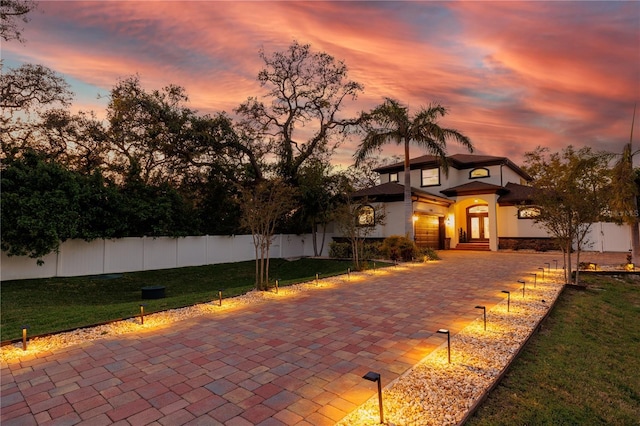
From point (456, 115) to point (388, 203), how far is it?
6.55 meters

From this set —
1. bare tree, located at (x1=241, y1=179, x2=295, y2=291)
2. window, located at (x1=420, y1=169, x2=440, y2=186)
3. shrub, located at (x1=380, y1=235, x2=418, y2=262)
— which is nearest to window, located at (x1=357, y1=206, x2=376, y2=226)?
shrub, located at (x1=380, y1=235, x2=418, y2=262)

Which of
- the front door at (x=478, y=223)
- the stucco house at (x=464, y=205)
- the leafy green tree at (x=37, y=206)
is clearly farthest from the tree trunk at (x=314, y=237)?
the leafy green tree at (x=37, y=206)

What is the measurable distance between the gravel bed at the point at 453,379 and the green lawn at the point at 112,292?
5.56 m

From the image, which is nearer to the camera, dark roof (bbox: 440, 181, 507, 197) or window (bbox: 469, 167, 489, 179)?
dark roof (bbox: 440, 181, 507, 197)

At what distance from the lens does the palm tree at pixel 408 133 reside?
56.1 feet

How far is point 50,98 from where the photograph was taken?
16531mm

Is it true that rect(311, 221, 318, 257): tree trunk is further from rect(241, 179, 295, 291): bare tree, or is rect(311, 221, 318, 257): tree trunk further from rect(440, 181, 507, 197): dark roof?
rect(241, 179, 295, 291): bare tree

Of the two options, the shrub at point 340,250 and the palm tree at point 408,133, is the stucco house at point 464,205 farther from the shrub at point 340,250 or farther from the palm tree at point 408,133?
the palm tree at point 408,133

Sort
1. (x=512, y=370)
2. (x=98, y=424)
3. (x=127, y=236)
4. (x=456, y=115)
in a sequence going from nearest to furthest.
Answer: (x=98, y=424), (x=512, y=370), (x=127, y=236), (x=456, y=115)

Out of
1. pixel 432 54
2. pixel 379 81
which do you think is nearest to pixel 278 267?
pixel 379 81

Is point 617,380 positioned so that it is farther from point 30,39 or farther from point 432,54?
point 30,39

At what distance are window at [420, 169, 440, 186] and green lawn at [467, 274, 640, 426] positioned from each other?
18.2 m

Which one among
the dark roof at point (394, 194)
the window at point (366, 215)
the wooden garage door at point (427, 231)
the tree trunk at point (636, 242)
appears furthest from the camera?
the wooden garage door at point (427, 231)

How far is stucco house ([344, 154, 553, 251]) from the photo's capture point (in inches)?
824
